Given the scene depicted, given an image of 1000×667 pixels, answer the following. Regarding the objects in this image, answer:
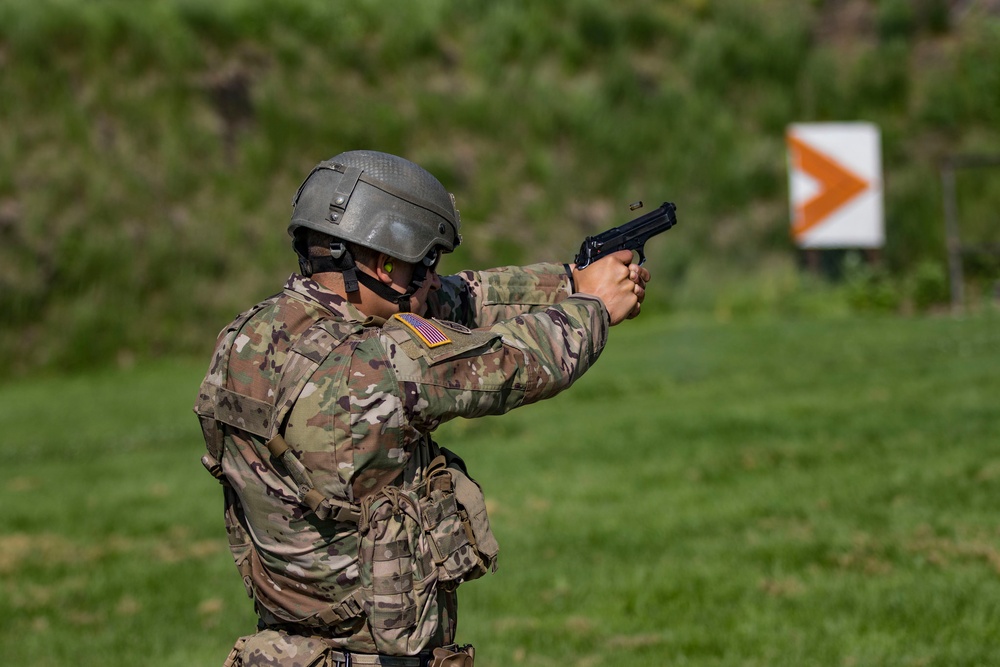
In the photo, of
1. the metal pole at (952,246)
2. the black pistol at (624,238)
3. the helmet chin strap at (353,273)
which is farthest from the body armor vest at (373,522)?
the metal pole at (952,246)

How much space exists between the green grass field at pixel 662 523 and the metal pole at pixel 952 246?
4232mm

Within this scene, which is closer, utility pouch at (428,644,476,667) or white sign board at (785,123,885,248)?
utility pouch at (428,644,476,667)

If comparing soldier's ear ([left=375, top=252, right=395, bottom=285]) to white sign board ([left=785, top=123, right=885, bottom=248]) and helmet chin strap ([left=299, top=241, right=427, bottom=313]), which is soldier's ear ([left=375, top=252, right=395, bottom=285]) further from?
white sign board ([left=785, top=123, right=885, bottom=248])

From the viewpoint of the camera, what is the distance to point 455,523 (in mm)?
3514

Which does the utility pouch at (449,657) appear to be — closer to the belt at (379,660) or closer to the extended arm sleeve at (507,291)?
the belt at (379,660)

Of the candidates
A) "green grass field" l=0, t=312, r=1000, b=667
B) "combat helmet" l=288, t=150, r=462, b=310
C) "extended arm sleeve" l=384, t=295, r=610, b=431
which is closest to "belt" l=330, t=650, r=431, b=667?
"extended arm sleeve" l=384, t=295, r=610, b=431

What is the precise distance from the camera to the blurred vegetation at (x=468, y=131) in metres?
20.1

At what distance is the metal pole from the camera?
63.8 ft

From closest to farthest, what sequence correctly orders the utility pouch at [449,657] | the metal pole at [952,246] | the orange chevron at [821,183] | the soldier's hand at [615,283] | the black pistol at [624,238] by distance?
1. the utility pouch at [449,657]
2. the soldier's hand at [615,283]
3. the black pistol at [624,238]
4. the metal pole at [952,246]
5. the orange chevron at [821,183]

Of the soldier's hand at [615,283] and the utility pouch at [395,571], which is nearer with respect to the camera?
the utility pouch at [395,571]

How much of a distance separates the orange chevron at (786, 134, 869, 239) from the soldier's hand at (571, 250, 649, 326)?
17954 millimetres

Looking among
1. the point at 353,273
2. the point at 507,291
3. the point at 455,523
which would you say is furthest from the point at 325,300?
the point at 507,291

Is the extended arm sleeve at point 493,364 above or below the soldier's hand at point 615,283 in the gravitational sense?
below

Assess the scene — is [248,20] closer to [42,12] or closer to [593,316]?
[42,12]
